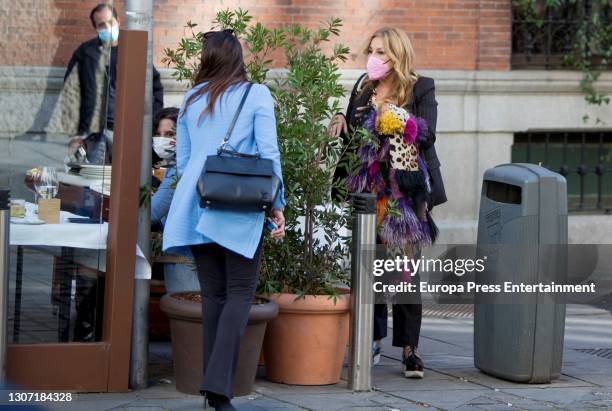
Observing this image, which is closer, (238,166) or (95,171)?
(238,166)

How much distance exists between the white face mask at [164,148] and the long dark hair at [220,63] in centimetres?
107

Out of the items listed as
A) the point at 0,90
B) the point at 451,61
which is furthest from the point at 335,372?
the point at 451,61

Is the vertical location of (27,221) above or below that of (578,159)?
below

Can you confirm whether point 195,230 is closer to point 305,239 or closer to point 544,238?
point 305,239

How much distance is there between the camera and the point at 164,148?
645 cm

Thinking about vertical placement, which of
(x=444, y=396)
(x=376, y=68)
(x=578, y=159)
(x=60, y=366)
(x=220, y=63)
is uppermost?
(x=376, y=68)

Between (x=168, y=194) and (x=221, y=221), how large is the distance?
800 millimetres

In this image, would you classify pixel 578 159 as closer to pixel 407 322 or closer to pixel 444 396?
pixel 407 322

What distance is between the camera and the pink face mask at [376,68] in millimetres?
6363

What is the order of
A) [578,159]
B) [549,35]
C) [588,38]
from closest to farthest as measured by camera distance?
[588,38], [549,35], [578,159]

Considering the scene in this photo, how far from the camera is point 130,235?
18.7 ft

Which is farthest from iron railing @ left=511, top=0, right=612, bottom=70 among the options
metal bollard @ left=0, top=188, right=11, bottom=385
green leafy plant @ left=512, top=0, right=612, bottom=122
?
metal bollard @ left=0, top=188, right=11, bottom=385

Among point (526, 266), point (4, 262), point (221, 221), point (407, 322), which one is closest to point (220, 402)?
point (221, 221)

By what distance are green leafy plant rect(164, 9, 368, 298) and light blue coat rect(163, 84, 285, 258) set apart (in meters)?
0.63
